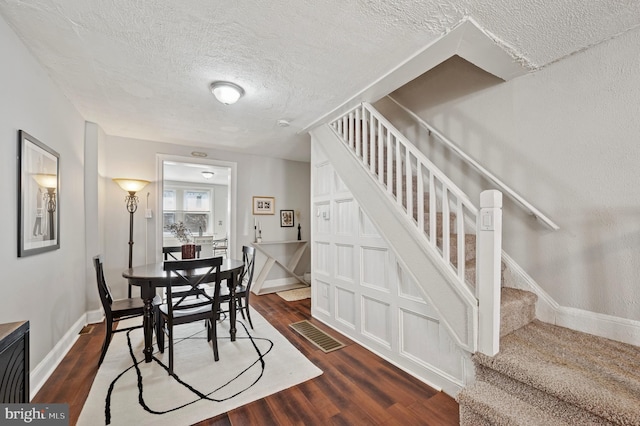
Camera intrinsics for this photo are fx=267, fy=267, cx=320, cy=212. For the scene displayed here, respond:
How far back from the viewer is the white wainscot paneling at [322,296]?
3.20m

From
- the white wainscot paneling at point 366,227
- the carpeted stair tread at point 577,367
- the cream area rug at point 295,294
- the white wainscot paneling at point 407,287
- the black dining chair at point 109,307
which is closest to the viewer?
the carpeted stair tread at point 577,367

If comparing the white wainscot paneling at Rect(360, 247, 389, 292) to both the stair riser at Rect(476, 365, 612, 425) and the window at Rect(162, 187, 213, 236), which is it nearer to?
the stair riser at Rect(476, 365, 612, 425)

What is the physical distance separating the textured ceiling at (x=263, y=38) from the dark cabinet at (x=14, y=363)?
1639mm

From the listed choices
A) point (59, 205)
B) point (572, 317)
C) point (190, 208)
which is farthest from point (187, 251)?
point (190, 208)

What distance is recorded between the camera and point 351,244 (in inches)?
112

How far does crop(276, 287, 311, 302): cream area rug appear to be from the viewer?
4258mm

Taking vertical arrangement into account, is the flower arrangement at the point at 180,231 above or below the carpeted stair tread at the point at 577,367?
above

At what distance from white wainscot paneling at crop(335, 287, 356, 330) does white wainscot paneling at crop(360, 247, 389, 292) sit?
0.30 m

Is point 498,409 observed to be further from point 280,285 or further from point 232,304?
point 280,285

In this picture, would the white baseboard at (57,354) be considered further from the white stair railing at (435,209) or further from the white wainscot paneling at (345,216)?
the white stair railing at (435,209)

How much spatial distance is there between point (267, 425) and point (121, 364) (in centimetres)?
153

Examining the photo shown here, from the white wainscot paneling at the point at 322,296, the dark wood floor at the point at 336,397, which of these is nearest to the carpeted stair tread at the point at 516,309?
the dark wood floor at the point at 336,397

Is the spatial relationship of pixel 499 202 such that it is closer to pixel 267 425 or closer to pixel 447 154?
pixel 447 154

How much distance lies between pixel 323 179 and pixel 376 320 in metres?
1.71
